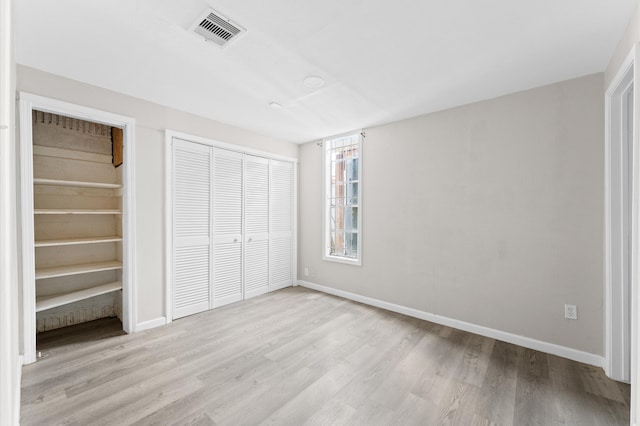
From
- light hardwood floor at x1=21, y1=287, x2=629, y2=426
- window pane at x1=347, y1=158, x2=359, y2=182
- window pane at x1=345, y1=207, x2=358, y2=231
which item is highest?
window pane at x1=347, y1=158, x2=359, y2=182

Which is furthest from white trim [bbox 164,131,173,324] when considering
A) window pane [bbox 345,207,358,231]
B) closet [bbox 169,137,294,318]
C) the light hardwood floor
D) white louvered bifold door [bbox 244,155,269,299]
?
window pane [bbox 345,207,358,231]

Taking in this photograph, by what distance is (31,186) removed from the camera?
233cm

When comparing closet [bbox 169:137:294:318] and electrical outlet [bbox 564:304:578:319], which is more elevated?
closet [bbox 169:137:294:318]

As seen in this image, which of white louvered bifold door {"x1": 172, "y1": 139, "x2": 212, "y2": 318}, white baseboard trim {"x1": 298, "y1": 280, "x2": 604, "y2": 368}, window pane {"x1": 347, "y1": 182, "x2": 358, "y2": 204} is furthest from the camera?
window pane {"x1": 347, "y1": 182, "x2": 358, "y2": 204}

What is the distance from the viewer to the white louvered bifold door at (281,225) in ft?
14.4

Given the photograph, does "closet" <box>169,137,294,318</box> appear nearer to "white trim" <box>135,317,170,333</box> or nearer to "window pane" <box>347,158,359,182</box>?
"white trim" <box>135,317,170,333</box>

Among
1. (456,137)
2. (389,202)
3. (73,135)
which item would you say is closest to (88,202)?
(73,135)

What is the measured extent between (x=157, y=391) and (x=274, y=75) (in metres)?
2.61

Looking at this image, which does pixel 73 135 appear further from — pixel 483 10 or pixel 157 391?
pixel 483 10

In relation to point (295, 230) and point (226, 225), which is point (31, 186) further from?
point (295, 230)

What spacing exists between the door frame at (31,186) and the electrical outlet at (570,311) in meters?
4.14

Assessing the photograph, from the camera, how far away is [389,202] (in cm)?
363

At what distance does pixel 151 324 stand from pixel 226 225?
1.39m

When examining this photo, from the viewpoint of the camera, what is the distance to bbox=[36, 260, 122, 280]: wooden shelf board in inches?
103
